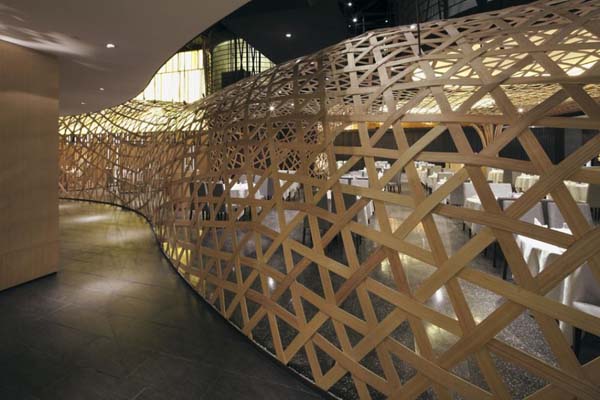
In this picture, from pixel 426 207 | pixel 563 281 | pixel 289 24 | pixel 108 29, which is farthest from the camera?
pixel 289 24

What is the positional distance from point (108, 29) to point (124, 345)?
223 centimetres

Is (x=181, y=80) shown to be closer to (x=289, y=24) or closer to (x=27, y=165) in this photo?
(x=289, y=24)

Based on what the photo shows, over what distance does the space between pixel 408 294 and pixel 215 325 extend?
150 centimetres

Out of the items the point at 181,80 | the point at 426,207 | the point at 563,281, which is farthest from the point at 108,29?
the point at 181,80

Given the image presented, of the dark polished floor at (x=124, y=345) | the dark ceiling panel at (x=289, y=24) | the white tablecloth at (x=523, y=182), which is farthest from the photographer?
the white tablecloth at (x=523, y=182)

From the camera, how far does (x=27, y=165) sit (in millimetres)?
2844

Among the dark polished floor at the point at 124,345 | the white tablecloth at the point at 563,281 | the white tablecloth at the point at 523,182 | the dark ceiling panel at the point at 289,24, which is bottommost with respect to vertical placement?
the dark polished floor at the point at 124,345

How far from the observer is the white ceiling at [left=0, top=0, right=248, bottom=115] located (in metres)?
1.90

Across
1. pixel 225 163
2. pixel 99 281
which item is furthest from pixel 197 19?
pixel 99 281

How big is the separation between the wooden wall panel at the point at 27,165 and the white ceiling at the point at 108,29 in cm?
24

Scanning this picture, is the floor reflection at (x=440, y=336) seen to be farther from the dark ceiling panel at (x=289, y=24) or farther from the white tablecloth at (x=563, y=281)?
the dark ceiling panel at (x=289, y=24)

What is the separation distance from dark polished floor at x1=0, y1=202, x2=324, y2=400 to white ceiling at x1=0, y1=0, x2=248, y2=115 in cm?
213

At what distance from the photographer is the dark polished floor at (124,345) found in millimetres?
1591

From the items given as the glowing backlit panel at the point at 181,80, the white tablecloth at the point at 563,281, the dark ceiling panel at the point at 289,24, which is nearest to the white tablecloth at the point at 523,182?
the dark ceiling panel at the point at 289,24
